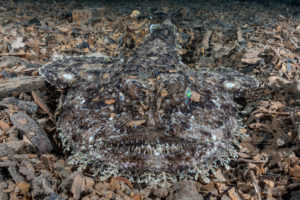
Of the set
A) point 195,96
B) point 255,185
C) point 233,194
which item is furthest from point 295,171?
point 195,96

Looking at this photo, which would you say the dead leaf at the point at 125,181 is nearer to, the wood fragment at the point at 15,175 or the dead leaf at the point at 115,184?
the dead leaf at the point at 115,184

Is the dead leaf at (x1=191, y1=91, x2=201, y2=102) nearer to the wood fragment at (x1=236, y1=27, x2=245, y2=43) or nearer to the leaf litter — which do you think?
the leaf litter

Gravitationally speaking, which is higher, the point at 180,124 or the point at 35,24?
the point at 35,24

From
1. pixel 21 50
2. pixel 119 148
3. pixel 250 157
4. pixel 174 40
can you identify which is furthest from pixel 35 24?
pixel 250 157

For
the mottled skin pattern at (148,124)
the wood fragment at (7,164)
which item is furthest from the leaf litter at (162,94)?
the mottled skin pattern at (148,124)

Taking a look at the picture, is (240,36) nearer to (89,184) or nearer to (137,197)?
(137,197)

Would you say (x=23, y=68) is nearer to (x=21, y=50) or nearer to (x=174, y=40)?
(x=21, y=50)
